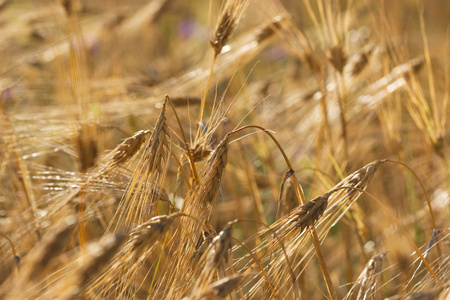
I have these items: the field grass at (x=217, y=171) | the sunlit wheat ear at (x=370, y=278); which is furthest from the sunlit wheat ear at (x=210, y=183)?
the sunlit wheat ear at (x=370, y=278)

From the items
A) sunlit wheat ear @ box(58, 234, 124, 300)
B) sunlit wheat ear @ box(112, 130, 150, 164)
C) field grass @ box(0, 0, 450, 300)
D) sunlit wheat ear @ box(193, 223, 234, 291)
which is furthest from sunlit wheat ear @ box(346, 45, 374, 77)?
sunlit wheat ear @ box(58, 234, 124, 300)

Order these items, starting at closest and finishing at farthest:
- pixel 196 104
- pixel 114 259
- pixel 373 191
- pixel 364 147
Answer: pixel 114 259 → pixel 196 104 → pixel 373 191 → pixel 364 147

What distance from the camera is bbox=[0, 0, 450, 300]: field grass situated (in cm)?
77

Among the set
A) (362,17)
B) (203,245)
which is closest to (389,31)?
(203,245)

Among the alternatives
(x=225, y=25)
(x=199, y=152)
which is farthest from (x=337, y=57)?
(x=199, y=152)

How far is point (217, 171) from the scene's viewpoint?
814 mm

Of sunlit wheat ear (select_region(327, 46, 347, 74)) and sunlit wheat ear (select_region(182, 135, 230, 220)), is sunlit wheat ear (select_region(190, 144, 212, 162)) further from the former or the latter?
sunlit wheat ear (select_region(327, 46, 347, 74))

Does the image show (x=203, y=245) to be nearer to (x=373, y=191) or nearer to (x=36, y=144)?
(x=36, y=144)

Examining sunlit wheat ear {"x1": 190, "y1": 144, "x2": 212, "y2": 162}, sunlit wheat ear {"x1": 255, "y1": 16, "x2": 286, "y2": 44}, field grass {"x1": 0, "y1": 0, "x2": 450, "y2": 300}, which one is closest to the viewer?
field grass {"x1": 0, "y1": 0, "x2": 450, "y2": 300}

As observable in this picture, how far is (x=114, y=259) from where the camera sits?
71 centimetres

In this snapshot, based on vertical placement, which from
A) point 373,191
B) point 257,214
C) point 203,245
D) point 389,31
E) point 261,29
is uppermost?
point 261,29

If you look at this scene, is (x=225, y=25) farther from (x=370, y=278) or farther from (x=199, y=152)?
(x=370, y=278)

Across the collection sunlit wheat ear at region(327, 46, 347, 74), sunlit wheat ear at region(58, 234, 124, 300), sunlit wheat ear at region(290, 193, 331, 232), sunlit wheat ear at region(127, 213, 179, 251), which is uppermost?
sunlit wheat ear at region(327, 46, 347, 74)

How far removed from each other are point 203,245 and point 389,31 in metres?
0.86
